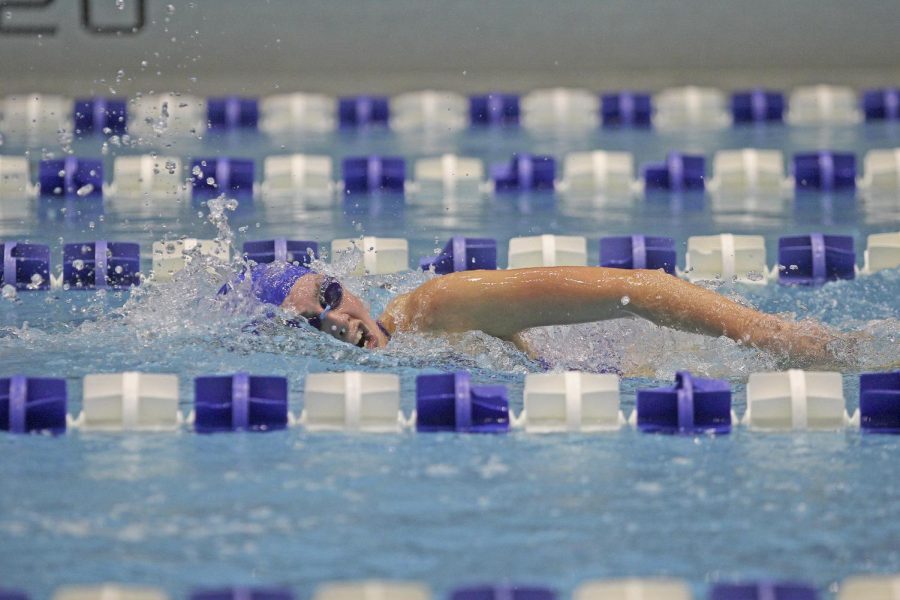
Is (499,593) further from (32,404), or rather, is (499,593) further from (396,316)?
(396,316)

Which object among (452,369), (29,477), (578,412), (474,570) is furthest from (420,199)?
(474,570)

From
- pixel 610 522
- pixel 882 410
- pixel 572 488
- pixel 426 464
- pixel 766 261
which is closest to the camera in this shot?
pixel 610 522

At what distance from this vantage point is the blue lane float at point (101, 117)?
7.32 m

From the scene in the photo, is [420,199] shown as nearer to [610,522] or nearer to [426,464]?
[426,464]

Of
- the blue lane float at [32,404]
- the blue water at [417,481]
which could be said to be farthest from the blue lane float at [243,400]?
the blue lane float at [32,404]

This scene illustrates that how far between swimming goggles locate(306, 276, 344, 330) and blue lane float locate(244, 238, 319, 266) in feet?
3.40

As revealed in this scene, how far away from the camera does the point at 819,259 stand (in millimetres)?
4566

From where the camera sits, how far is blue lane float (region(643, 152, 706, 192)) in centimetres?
605

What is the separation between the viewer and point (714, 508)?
2559 mm

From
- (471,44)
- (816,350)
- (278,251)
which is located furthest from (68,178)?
(816,350)

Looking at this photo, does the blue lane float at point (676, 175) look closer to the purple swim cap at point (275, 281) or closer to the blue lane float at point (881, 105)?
the blue lane float at point (881, 105)

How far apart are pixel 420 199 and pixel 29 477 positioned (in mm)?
3388

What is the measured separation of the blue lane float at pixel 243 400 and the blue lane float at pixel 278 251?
139cm

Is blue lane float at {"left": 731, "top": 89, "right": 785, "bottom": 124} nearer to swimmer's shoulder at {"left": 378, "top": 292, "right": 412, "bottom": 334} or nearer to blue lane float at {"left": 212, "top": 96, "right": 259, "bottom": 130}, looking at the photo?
blue lane float at {"left": 212, "top": 96, "right": 259, "bottom": 130}
